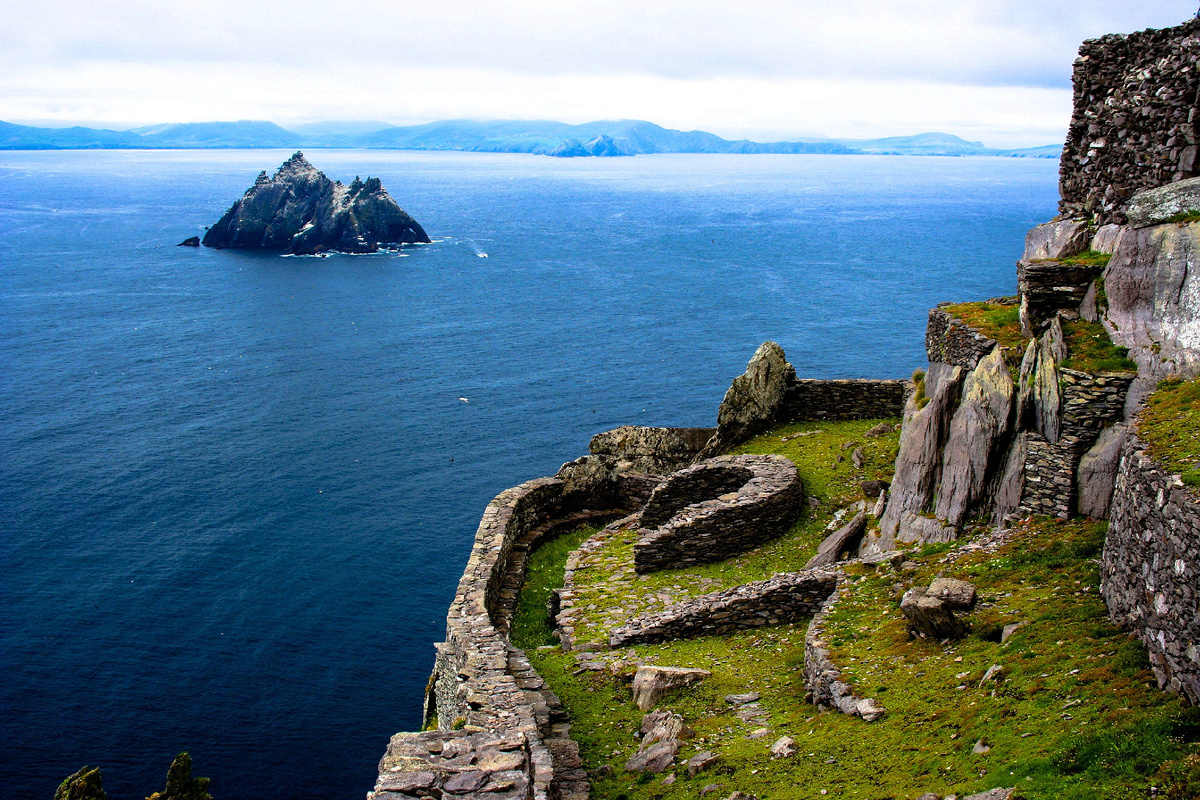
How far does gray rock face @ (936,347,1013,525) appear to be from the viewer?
17.0 meters

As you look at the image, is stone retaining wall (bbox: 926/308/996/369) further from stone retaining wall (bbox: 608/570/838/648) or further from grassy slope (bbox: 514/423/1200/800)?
stone retaining wall (bbox: 608/570/838/648)


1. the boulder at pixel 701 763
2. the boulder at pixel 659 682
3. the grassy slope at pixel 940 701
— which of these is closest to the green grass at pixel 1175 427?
the grassy slope at pixel 940 701

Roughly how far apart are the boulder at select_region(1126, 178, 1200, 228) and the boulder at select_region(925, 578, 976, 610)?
8.71 m

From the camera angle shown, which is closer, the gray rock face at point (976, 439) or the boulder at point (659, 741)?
the boulder at point (659, 741)

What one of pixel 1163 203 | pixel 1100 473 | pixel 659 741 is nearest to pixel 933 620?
pixel 1100 473

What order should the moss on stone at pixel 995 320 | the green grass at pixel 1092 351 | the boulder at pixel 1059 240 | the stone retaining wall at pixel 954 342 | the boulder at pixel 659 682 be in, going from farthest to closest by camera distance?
the boulder at pixel 1059 240
the stone retaining wall at pixel 954 342
the moss on stone at pixel 995 320
the green grass at pixel 1092 351
the boulder at pixel 659 682

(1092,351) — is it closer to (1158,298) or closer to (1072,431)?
(1158,298)

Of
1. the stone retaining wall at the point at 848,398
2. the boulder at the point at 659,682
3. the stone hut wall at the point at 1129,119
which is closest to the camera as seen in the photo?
the boulder at the point at 659,682

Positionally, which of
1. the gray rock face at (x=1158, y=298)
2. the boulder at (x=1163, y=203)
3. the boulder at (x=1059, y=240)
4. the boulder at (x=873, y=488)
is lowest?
the boulder at (x=873, y=488)

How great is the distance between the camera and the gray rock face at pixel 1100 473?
48.6 ft

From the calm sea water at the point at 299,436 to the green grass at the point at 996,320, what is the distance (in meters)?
31.9

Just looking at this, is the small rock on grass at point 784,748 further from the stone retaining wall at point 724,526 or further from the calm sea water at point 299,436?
the calm sea water at point 299,436

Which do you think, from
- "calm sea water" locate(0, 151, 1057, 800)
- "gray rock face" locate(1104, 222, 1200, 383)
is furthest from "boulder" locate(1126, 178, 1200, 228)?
"calm sea water" locate(0, 151, 1057, 800)

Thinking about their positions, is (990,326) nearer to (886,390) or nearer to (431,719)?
(886,390)
